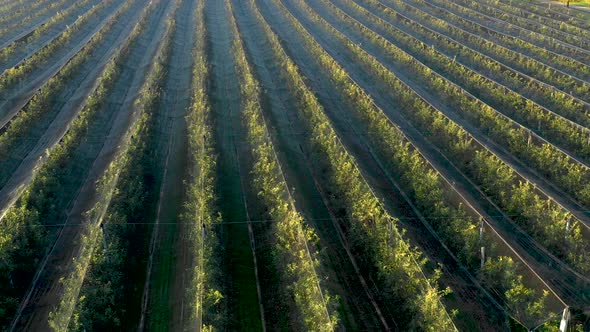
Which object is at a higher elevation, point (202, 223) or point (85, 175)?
point (202, 223)

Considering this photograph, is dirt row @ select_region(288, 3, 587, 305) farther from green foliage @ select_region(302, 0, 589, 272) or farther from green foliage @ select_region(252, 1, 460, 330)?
green foliage @ select_region(252, 1, 460, 330)

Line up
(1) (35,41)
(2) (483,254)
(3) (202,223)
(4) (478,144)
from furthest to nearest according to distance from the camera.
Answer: (1) (35,41), (4) (478,144), (3) (202,223), (2) (483,254)

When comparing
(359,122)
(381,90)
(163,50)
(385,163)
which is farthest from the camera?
(163,50)

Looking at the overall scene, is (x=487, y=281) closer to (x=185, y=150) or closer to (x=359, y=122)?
(x=359, y=122)

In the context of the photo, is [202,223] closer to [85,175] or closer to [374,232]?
[374,232]

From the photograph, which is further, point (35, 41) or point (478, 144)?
point (35, 41)

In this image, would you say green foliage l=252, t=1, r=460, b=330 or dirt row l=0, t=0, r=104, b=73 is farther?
dirt row l=0, t=0, r=104, b=73

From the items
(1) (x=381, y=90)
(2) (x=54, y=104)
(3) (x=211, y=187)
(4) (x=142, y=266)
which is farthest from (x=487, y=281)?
(2) (x=54, y=104)

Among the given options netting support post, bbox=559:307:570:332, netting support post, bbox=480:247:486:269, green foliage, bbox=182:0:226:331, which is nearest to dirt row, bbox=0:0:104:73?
green foliage, bbox=182:0:226:331

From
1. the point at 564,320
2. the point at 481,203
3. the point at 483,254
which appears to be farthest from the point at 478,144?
the point at 564,320

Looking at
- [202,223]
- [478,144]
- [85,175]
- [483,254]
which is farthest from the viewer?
[478,144]

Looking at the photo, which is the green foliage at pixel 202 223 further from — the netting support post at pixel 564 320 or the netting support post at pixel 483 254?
the netting support post at pixel 564 320
